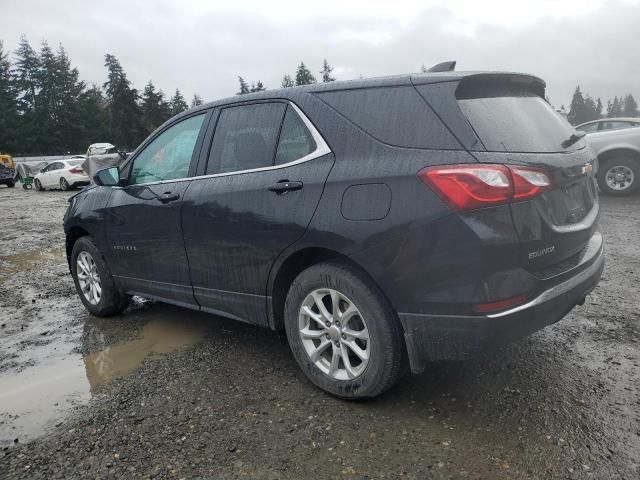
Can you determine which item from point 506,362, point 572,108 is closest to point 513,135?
point 506,362

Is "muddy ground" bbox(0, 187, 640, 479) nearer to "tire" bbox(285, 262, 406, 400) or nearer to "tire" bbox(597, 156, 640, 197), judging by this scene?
"tire" bbox(285, 262, 406, 400)

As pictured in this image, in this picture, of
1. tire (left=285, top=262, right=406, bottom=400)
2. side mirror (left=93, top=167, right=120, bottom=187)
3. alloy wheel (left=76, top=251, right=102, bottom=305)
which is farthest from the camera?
alloy wheel (left=76, top=251, right=102, bottom=305)

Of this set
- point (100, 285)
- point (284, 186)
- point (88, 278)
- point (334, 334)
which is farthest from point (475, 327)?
point (88, 278)

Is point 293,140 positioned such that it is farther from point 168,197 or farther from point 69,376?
point 69,376

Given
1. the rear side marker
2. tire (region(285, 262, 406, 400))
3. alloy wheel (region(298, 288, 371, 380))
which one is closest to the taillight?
the rear side marker

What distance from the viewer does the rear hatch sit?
8.09ft

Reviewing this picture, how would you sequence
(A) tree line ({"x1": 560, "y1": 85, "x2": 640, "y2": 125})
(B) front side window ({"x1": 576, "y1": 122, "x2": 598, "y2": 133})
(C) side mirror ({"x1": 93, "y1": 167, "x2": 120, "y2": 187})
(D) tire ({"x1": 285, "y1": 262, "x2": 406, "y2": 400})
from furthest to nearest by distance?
(A) tree line ({"x1": 560, "y1": 85, "x2": 640, "y2": 125}), (B) front side window ({"x1": 576, "y1": 122, "x2": 598, "y2": 133}), (C) side mirror ({"x1": 93, "y1": 167, "x2": 120, "y2": 187}), (D) tire ({"x1": 285, "y1": 262, "x2": 406, "y2": 400})

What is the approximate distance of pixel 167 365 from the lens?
365 centimetres

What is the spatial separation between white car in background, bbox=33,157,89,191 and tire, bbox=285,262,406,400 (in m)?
23.0

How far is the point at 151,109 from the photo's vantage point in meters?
64.0

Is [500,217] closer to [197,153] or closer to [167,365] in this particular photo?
[197,153]

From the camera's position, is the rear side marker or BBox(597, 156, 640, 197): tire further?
BBox(597, 156, 640, 197): tire

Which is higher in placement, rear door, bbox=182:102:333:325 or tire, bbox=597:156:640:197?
rear door, bbox=182:102:333:325

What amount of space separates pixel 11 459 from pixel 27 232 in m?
9.38
